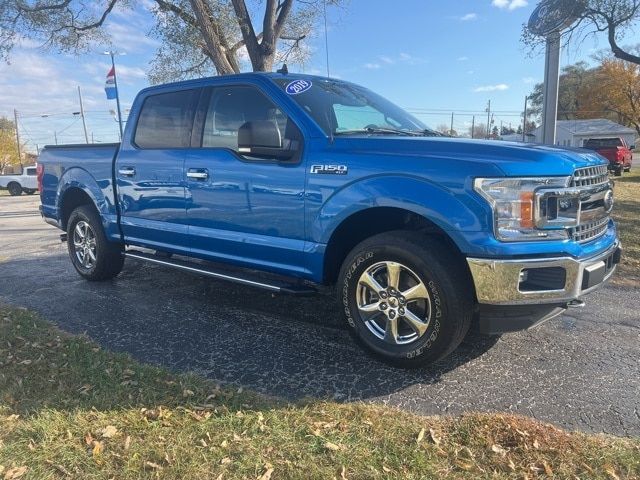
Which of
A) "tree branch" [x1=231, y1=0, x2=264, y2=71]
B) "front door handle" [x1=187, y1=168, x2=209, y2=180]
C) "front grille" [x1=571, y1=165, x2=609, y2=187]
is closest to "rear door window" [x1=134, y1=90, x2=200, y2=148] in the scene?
"front door handle" [x1=187, y1=168, x2=209, y2=180]

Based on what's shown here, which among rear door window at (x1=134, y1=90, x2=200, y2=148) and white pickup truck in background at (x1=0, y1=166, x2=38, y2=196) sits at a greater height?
rear door window at (x1=134, y1=90, x2=200, y2=148)

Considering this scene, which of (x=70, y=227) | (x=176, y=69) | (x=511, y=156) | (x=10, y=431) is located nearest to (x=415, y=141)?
(x=511, y=156)

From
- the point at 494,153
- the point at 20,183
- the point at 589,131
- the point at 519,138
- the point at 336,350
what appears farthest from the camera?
the point at 589,131

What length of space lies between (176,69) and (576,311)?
44.3 ft

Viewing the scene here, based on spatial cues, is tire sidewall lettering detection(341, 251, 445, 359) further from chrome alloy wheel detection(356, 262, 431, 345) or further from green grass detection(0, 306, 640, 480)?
green grass detection(0, 306, 640, 480)

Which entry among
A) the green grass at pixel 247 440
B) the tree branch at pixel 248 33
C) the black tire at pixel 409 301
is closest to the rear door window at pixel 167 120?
the black tire at pixel 409 301

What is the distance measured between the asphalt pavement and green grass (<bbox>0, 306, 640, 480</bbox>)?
0.24 meters

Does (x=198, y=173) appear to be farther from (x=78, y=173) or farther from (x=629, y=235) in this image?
(x=629, y=235)

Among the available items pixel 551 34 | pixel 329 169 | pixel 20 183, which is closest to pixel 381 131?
pixel 329 169

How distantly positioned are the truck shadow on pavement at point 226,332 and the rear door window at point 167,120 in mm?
1564

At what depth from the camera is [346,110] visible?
4289 mm

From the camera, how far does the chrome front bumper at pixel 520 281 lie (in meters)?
3.03

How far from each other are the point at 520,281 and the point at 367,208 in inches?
41.8

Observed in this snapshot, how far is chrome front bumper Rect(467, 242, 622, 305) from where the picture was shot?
9.94 ft
